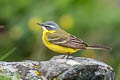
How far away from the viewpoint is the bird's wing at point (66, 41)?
880cm

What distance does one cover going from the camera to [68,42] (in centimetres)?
894

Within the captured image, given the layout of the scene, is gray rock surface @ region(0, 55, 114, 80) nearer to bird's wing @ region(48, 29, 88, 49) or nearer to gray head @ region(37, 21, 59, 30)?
bird's wing @ region(48, 29, 88, 49)

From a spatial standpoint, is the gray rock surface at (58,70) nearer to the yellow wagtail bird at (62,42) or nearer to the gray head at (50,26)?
the yellow wagtail bird at (62,42)

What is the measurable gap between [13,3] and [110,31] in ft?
9.28

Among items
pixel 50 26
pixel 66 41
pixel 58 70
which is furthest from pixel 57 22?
pixel 58 70

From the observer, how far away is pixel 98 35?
1332cm

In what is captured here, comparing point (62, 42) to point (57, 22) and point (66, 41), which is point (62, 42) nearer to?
point (66, 41)

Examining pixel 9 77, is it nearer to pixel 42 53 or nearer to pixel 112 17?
pixel 42 53

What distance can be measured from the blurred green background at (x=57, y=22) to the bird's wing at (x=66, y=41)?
324cm

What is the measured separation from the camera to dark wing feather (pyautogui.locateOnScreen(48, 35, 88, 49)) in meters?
8.79

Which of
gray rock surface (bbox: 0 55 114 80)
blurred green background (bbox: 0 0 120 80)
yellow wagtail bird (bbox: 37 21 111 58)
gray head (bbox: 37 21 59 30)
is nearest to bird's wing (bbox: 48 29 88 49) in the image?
yellow wagtail bird (bbox: 37 21 111 58)

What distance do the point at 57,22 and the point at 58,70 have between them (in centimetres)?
589

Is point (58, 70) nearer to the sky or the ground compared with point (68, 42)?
nearer to the ground

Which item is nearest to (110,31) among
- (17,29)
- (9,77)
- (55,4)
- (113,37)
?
(113,37)
